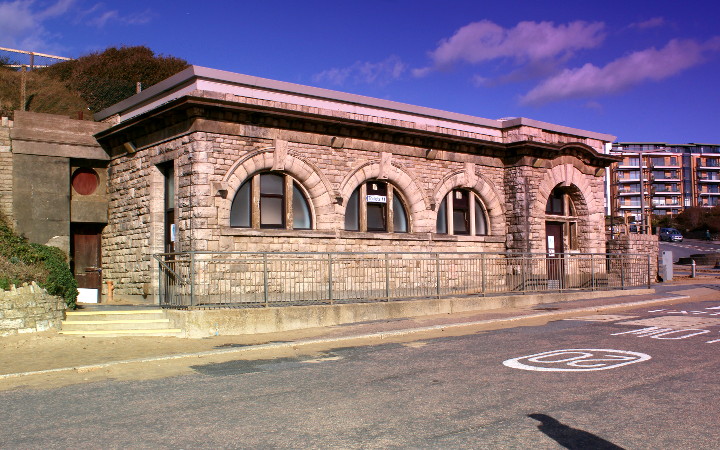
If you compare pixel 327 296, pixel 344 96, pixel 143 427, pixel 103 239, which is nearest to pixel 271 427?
pixel 143 427

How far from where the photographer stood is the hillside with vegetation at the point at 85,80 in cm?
2531

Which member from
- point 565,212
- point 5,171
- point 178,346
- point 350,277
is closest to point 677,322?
point 350,277

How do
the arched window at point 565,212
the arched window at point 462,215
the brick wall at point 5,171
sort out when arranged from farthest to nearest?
1. the arched window at point 565,212
2. the arched window at point 462,215
3. the brick wall at point 5,171

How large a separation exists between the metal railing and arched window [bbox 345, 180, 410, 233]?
1.79 meters

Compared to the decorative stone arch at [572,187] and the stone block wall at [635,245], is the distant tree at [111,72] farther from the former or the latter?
the stone block wall at [635,245]

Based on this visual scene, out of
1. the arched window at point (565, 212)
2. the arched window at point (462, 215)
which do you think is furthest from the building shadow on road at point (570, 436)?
the arched window at point (565, 212)

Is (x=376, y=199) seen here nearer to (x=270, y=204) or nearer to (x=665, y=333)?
(x=270, y=204)

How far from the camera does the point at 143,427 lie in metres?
5.83

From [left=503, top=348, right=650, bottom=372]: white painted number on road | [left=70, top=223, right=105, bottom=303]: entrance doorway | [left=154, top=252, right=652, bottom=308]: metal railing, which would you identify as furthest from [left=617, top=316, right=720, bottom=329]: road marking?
[left=70, top=223, right=105, bottom=303]: entrance doorway

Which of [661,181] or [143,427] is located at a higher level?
[661,181]

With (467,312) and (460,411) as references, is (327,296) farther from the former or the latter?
(460,411)

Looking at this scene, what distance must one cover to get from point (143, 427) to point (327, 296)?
Result: 849cm

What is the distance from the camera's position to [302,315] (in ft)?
44.1

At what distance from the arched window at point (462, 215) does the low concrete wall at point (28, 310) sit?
39.4 feet
